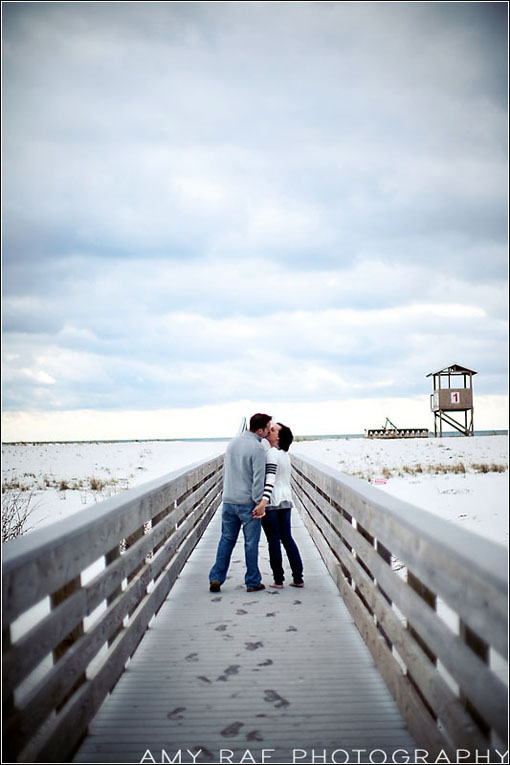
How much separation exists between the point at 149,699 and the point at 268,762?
1083mm

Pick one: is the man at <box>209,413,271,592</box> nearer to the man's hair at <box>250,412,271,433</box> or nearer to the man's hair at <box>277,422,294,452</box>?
the man's hair at <box>250,412,271,433</box>

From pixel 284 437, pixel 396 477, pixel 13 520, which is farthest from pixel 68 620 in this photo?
pixel 396 477

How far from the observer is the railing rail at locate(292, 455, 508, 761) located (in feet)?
7.59

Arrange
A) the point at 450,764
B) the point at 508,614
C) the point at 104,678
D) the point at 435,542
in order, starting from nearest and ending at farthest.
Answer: the point at 508,614 → the point at 450,764 → the point at 435,542 → the point at 104,678

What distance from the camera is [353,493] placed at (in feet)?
17.7

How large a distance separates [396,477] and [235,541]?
1860 cm

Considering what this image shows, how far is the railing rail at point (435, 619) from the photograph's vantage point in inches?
91.1

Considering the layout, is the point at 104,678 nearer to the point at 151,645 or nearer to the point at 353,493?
the point at 151,645

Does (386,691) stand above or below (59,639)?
below

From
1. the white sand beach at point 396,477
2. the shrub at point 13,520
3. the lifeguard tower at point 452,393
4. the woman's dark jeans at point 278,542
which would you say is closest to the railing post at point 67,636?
the white sand beach at point 396,477

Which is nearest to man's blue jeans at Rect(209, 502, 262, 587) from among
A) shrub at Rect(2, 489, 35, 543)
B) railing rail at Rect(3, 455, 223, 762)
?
railing rail at Rect(3, 455, 223, 762)

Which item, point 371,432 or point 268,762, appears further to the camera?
point 371,432

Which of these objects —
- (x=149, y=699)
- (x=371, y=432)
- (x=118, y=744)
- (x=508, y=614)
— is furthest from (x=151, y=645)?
(x=371, y=432)

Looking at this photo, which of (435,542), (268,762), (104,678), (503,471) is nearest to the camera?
(503,471)
